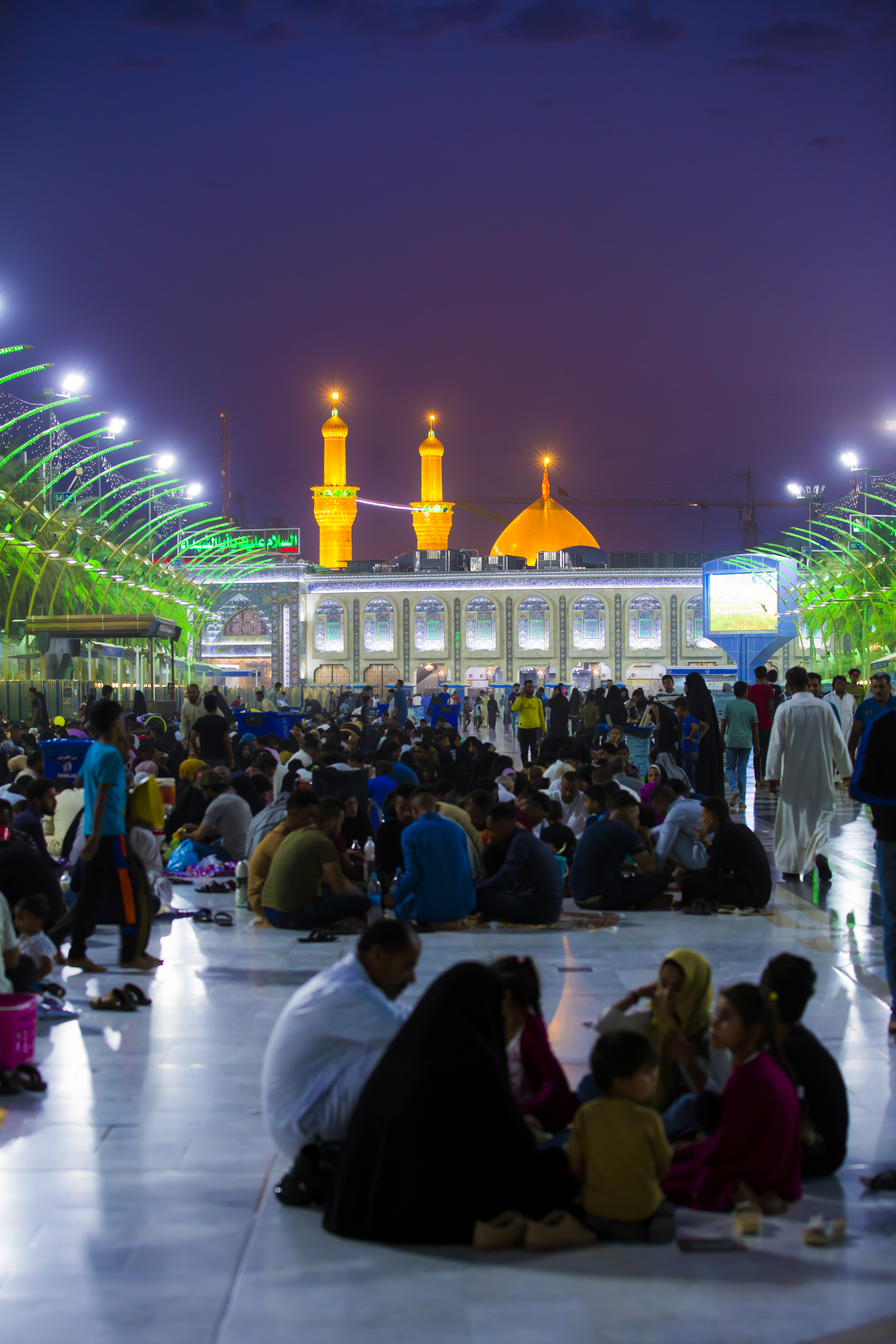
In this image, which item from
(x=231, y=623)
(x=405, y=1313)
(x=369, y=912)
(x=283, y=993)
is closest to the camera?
(x=405, y=1313)

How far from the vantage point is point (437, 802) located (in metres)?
8.73

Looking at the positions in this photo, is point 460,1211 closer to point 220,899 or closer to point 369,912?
point 369,912

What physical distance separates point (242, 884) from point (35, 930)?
3.42m

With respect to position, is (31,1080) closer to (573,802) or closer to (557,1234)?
(557,1234)

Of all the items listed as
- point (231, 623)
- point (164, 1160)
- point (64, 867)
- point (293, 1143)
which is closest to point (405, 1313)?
point (293, 1143)

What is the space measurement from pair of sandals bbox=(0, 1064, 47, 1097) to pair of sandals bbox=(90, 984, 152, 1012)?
3.88 feet

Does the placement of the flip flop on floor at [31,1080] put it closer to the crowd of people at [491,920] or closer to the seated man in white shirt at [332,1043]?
the crowd of people at [491,920]

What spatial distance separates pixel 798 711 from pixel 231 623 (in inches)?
2300

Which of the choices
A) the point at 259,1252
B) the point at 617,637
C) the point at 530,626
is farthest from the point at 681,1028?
the point at 530,626

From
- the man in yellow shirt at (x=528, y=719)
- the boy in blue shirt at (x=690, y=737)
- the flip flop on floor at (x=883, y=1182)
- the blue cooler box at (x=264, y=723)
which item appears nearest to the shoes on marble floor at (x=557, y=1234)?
the flip flop on floor at (x=883, y=1182)

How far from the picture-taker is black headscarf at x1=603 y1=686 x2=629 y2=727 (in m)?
21.3

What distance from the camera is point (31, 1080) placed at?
480 centimetres

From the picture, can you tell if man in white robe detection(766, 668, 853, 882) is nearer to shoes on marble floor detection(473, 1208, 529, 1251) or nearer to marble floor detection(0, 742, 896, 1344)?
marble floor detection(0, 742, 896, 1344)

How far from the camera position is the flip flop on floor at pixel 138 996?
605cm
